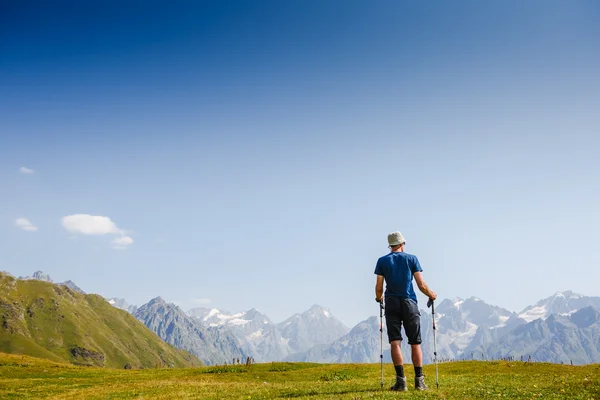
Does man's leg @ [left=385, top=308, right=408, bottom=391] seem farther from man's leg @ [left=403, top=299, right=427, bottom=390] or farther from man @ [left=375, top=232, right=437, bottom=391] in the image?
man's leg @ [left=403, top=299, right=427, bottom=390]

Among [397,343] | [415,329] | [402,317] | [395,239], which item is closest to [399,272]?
[395,239]

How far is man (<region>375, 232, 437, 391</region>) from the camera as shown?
15328 millimetres

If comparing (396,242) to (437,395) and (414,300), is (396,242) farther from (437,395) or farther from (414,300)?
(437,395)

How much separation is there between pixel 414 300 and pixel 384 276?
1.34 meters

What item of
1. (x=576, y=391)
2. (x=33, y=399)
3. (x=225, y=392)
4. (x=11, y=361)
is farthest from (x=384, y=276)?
(x=11, y=361)

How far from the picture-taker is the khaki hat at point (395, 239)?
16.2m

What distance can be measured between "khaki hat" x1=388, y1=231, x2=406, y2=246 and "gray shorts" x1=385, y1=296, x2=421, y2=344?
199 centimetres

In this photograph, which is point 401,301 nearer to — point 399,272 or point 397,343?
point 399,272

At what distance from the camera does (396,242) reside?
53.3 ft

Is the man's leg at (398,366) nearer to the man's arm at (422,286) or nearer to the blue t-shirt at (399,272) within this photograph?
the blue t-shirt at (399,272)

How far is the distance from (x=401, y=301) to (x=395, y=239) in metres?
2.27

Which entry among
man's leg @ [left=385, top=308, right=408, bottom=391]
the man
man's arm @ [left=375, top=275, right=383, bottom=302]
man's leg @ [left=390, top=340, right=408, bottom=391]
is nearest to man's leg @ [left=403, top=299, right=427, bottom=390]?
the man

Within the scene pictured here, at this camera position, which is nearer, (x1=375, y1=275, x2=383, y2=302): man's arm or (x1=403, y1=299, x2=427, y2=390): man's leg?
(x1=403, y1=299, x2=427, y2=390): man's leg

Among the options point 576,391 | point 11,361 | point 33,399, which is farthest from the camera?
point 11,361
